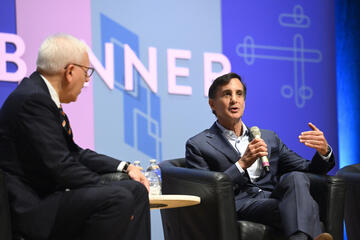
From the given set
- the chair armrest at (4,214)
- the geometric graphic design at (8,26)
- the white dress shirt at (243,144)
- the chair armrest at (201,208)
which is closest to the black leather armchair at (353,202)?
the white dress shirt at (243,144)

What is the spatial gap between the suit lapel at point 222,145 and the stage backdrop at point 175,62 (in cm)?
97

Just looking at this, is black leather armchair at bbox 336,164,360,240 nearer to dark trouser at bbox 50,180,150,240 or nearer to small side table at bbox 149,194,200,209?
small side table at bbox 149,194,200,209

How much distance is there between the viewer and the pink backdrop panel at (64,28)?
4.56 m

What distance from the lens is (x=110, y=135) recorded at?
4773 mm

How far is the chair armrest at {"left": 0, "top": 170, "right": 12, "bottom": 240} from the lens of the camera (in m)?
2.54

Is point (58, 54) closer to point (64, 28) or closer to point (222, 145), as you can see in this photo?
point (222, 145)

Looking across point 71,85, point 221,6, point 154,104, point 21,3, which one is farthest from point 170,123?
point 71,85

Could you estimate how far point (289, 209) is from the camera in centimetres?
343

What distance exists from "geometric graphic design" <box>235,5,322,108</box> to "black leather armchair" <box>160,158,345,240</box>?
75.0 inches

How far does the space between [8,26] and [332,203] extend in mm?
2782

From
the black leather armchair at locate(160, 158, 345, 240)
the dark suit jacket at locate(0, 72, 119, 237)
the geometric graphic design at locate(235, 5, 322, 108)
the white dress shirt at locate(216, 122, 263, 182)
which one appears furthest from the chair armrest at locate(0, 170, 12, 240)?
the geometric graphic design at locate(235, 5, 322, 108)

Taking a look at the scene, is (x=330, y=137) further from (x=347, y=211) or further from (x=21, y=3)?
(x=21, y=3)

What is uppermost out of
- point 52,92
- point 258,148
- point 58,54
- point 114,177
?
point 58,54

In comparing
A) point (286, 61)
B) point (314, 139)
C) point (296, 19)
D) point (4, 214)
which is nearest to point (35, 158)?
point (4, 214)
